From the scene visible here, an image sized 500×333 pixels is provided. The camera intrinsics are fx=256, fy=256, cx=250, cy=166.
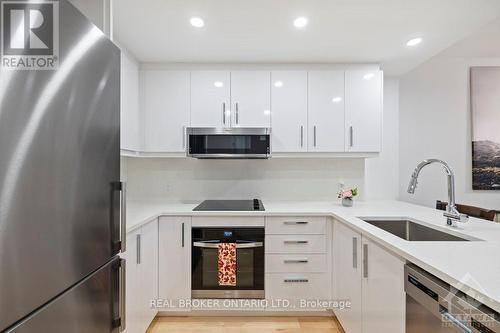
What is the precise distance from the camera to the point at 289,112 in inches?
98.9

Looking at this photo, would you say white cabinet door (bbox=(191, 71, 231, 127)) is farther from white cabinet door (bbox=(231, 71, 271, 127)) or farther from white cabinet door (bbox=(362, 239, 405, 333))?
white cabinet door (bbox=(362, 239, 405, 333))

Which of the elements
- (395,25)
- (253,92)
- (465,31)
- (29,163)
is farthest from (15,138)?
(465,31)

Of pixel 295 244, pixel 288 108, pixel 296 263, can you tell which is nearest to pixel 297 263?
pixel 296 263

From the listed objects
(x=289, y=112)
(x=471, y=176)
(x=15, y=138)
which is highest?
(x=289, y=112)

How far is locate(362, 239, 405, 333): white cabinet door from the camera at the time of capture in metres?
1.16

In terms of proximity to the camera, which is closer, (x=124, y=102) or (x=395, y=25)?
(x=395, y=25)

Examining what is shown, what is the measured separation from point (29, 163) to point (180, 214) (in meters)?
1.57

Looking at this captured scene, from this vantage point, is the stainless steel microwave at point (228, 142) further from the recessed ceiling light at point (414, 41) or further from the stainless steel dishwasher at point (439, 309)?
the stainless steel dishwasher at point (439, 309)

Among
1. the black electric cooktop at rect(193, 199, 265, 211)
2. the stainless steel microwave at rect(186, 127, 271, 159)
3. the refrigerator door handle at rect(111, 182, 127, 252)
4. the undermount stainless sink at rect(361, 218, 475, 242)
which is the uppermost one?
the stainless steel microwave at rect(186, 127, 271, 159)

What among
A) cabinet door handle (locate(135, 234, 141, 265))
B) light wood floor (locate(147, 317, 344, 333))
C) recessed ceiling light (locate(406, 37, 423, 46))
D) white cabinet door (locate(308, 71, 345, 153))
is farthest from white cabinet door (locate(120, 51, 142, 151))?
recessed ceiling light (locate(406, 37, 423, 46))

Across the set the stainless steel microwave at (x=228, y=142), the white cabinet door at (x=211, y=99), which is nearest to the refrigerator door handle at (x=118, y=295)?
the stainless steel microwave at (x=228, y=142)

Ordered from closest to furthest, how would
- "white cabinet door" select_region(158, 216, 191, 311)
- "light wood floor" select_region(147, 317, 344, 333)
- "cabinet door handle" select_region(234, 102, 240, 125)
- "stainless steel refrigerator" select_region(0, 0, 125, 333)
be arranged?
"stainless steel refrigerator" select_region(0, 0, 125, 333)
"light wood floor" select_region(147, 317, 344, 333)
"white cabinet door" select_region(158, 216, 191, 311)
"cabinet door handle" select_region(234, 102, 240, 125)

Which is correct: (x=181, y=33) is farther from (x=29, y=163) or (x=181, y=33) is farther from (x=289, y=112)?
(x=29, y=163)

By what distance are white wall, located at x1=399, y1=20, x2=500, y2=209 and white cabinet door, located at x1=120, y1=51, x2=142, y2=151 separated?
112 inches
